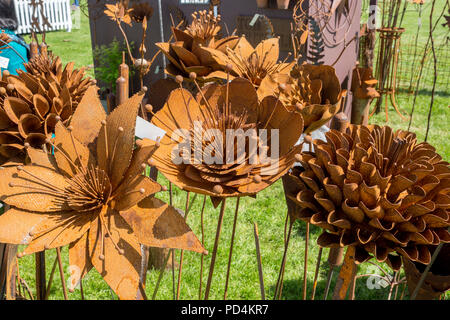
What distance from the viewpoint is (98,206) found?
51cm

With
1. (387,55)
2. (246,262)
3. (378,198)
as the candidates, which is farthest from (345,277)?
(387,55)

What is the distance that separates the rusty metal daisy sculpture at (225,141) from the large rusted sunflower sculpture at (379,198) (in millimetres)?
47

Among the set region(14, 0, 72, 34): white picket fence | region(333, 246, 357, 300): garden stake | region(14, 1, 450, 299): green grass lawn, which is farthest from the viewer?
region(14, 0, 72, 34): white picket fence

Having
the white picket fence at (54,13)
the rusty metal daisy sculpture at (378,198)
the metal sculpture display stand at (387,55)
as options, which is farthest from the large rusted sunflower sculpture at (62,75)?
the white picket fence at (54,13)

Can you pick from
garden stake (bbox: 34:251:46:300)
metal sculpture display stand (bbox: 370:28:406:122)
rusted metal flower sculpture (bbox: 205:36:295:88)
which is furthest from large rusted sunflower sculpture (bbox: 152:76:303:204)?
metal sculpture display stand (bbox: 370:28:406:122)

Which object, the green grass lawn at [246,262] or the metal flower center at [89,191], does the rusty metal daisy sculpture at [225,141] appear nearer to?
the metal flower center at [89,191]

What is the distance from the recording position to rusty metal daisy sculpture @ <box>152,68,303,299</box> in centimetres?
49

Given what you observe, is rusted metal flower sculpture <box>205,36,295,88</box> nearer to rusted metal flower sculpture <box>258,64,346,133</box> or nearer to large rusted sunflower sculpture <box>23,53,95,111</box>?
rusted metal flower sculpture <box>258,64,346,133</box>

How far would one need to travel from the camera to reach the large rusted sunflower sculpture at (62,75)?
67 cm

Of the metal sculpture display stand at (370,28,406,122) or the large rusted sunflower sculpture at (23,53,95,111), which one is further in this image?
the metal sculpture display stand at (370,28,406,122)

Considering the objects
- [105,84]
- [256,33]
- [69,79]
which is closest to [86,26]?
[105,84]

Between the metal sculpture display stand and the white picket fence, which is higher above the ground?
the white picket fence

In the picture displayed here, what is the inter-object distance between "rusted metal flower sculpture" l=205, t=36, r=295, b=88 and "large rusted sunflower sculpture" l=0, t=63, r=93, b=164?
0.23 m

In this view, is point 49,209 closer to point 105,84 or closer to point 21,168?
point 21,168
